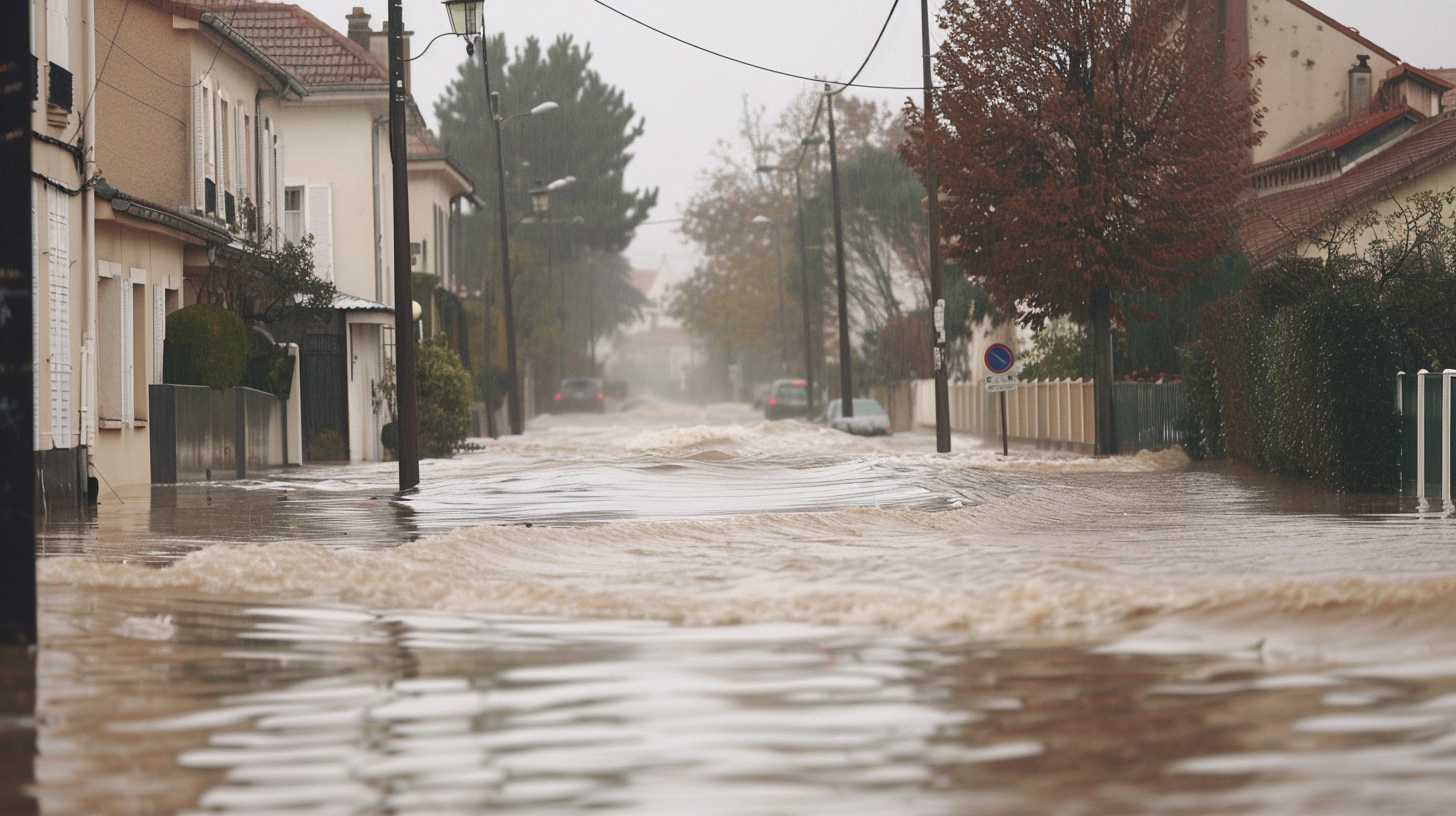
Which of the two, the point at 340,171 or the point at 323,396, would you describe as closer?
the point at 323,396

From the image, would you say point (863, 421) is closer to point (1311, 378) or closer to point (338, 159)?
point (338, 159)

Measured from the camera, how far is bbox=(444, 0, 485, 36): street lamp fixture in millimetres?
26016

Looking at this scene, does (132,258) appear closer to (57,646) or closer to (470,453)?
(470,453)

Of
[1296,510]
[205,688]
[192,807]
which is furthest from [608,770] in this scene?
[1296,510]

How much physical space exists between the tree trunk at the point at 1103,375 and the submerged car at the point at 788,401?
3773 cm

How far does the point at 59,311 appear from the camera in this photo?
20.8 meters

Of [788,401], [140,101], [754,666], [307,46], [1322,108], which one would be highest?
[307,46]

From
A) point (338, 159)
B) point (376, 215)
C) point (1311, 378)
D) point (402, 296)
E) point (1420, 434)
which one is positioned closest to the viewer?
point (1420, 434)

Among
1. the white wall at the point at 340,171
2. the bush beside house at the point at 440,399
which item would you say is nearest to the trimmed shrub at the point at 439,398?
the bush beside house at the point at 440,399

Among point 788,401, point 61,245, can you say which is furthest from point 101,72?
point 788,401

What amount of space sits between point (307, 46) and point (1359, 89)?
25.3m

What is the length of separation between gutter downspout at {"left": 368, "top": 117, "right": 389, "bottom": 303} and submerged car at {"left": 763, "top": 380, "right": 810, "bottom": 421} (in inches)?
1257

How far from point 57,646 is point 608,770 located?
3.81 meters

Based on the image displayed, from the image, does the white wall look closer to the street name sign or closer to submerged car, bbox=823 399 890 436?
the street name sign
